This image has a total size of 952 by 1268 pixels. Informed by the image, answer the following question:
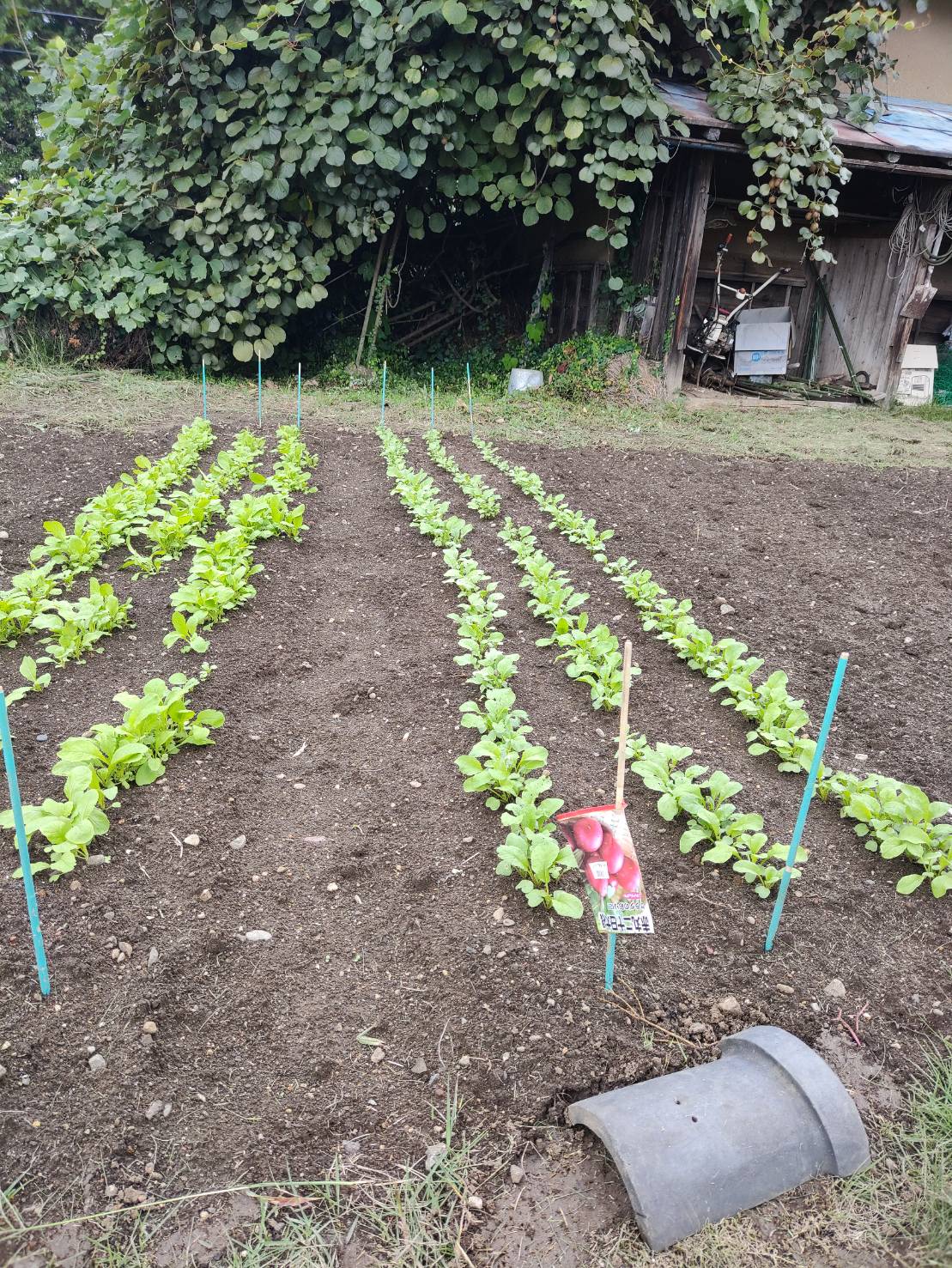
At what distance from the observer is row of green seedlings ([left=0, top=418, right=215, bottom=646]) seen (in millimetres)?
3873

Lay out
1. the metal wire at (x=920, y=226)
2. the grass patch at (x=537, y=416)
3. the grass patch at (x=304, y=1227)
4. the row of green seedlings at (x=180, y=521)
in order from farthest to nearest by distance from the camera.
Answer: the metal wire at (x=920, y=226) → the grass patch at (x=537, y=416) → the row of green seedlings at (x=180, y=521) → the grass patch at (x=304, y=1227)

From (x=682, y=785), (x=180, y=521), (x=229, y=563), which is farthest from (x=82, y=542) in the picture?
(x=682, y=785)

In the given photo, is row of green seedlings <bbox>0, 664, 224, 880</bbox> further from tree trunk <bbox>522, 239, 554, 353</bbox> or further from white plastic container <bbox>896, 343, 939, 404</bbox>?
white plastic container <bbox>896, 343, 939, 404</bbox>

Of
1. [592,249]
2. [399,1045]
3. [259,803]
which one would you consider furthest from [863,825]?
[592,249]

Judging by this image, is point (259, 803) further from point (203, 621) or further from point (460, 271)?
point (460, 271)

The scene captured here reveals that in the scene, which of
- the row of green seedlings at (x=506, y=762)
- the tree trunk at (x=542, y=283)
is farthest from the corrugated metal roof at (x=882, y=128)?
the row of green seedlings at (x=506, y=762)

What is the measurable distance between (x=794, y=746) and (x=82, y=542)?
3.71 meters

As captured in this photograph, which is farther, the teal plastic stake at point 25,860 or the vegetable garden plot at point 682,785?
the vegetable garden plot at point 682,785

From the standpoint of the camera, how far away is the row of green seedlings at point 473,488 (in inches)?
230

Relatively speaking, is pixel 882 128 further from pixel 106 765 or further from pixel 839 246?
pixel 106 765

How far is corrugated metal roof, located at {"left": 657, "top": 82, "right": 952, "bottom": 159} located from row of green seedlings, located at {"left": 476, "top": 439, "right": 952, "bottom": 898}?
6.87m

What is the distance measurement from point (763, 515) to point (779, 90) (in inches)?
230

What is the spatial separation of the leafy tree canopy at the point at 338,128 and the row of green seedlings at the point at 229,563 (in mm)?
5249

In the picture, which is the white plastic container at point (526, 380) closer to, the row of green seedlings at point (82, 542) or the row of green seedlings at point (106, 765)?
the row of green seedlings at point (82, 542)
